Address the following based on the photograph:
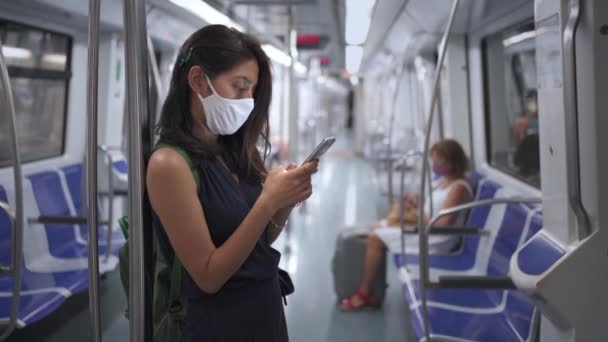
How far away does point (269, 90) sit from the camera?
135cm

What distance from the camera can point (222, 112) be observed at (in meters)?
1.21

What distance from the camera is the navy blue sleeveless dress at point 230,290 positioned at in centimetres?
114

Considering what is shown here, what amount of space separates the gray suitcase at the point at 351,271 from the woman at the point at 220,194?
216 centimetres

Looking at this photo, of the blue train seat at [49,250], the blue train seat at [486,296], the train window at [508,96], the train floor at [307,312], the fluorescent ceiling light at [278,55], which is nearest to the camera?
the blue train seat at [486,296]

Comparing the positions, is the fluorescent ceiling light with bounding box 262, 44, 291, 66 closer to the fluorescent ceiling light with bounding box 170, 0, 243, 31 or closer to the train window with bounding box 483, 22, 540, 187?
the train window with bounding box 483, 22, 540, 187

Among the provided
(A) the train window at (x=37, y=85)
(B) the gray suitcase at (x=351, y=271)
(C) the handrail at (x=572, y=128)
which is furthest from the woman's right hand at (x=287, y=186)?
(A) the train window at (x=37, y=85)

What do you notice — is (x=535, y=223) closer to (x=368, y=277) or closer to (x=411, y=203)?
(x=368, y=277)

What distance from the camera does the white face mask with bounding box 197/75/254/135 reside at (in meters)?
1.20

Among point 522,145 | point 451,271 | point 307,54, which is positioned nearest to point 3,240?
point 451,271

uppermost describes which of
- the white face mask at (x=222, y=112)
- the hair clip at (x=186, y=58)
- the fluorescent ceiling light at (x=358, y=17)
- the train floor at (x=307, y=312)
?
the fluorescent ceiling light at (x=358, y=17)

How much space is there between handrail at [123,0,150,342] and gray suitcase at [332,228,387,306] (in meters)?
2.41

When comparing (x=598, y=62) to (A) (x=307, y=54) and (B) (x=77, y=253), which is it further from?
(A) (x=307, y=54)

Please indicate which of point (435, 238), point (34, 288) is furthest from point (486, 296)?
point (34, 288)

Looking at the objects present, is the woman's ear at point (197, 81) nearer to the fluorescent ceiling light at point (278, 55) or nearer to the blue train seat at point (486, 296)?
the blue train seat at point (486, 296)
